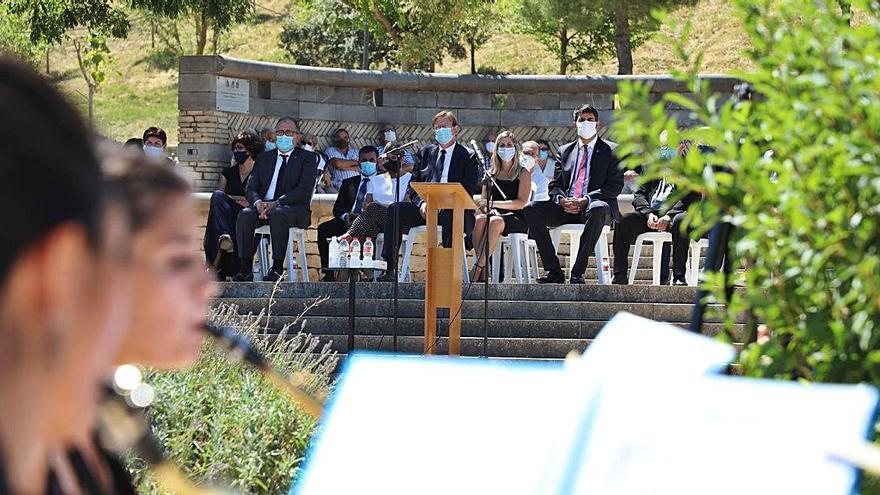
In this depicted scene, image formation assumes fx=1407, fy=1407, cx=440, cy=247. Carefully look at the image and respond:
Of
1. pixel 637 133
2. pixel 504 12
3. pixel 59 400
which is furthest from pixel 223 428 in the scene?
pixel 504 12

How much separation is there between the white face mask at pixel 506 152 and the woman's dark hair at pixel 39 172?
1223 cm

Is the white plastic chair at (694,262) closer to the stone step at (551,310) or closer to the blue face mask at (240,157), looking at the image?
the stone step at (551,310)

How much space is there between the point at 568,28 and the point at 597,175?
19741 mm

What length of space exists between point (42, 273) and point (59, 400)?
12cm

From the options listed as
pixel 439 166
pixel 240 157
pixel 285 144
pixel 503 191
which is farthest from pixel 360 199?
pixel 503 191

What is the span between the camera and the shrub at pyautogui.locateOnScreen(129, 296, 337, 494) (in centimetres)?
638

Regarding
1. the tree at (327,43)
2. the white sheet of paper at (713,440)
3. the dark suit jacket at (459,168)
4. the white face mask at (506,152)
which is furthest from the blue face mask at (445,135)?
the tree at (327,43)

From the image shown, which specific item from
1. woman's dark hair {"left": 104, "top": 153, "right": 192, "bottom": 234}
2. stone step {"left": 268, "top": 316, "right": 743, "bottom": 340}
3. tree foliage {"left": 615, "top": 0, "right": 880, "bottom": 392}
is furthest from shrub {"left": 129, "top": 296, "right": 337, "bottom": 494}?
stone step {"left": 268, "top": 316, "right": 743, "bottom": 340}

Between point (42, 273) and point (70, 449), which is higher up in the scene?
point (42, 273)

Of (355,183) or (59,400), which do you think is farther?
(355,183)

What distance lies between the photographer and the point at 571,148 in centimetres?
1416

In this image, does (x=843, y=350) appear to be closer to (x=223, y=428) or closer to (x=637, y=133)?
(x=637, y=133)

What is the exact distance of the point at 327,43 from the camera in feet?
145

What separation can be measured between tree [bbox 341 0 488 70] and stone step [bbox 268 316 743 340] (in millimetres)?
16057
